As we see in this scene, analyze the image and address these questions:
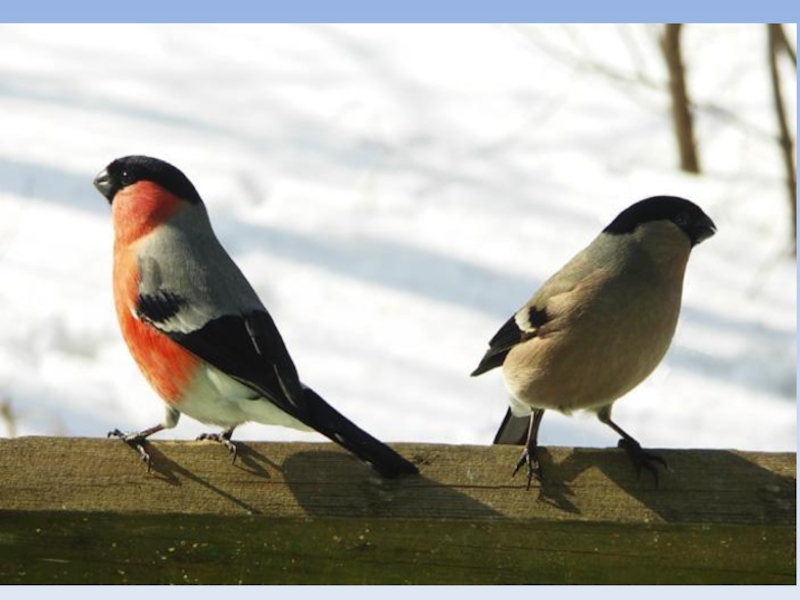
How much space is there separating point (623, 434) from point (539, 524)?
23 centimetres

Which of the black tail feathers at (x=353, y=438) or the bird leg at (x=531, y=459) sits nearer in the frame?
the black tail feathers at (x=353, y=438)

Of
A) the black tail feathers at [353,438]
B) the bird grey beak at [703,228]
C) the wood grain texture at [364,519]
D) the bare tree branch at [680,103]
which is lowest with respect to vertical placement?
the wood grain texture at [364,519]

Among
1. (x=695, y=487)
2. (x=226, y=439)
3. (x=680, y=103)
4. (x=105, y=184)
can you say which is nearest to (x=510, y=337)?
(x=695, y=487)

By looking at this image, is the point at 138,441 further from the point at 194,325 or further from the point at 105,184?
the point at 105,184

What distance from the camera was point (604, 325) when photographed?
2277 mm

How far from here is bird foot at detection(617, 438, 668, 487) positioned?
2.01 meters

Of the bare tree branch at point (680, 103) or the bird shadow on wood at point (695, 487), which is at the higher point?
the bare tree branch at point (680, 103)

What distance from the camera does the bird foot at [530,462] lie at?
1.99m

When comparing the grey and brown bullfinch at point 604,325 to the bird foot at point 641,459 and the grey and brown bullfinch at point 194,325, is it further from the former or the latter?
the grey and brown bullfinch at point 194,325

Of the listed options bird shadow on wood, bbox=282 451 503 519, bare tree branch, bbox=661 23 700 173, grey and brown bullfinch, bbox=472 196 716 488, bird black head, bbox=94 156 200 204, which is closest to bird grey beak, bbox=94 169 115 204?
bird black head, bbox=94 156 200 204

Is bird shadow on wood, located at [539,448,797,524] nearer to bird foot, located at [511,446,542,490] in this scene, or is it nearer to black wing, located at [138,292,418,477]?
bird foot, located at [511,446,542,490]

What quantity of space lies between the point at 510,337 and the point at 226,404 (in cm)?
52

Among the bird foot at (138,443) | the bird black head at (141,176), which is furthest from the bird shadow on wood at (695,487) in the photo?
the bird black head at (141,176)

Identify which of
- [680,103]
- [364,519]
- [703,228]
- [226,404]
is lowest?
[364,519]
